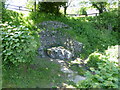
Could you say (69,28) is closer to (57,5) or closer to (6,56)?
(57,5)

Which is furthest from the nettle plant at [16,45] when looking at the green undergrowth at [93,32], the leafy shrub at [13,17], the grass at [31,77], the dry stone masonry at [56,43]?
the green undergrowth at [93,32]

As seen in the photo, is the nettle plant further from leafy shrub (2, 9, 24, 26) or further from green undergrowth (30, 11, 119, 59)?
green undergrowth (30, 11, 119, 59)

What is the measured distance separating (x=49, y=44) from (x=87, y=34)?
120 inches

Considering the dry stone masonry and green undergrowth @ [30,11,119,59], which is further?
green undergrowth @ [30,11,119,59]

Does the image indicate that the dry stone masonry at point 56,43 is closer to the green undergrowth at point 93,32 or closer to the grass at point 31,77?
the green undergrowth at point 93,32

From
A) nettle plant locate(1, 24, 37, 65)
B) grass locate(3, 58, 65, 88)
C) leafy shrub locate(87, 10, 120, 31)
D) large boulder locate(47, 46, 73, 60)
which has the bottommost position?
grass locate(3, 58, 65, 88)

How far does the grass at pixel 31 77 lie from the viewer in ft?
11.6

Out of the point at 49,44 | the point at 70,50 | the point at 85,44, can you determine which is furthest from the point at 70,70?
the point at 85,44

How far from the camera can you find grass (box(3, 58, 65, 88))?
3.53 metres

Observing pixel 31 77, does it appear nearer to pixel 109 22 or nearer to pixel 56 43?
pixel 56 43

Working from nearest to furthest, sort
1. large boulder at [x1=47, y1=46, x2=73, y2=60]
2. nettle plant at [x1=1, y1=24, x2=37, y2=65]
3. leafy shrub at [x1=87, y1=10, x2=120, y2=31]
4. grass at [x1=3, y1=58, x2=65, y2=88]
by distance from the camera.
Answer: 1. nettle plant at [x1=1, y1=24, x2=37, y2=65]
2. grass at [x1=3, y1=58, x2=65, y2=88]
3. large boulder at [x1=47, y1=46, x2=73, y2=60]
4. leafy shrub at [x1=87, y1=10, x2=120, y2=31]

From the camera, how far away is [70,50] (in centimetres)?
660

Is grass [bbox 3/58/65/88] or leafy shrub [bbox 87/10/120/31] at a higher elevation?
leafy shrub [bbox 87/10/120/31]

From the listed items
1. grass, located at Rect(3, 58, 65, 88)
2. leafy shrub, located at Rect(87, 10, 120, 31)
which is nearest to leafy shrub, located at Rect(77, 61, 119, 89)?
Answer: grass, located at Rect(3, 58, 65, 88)
